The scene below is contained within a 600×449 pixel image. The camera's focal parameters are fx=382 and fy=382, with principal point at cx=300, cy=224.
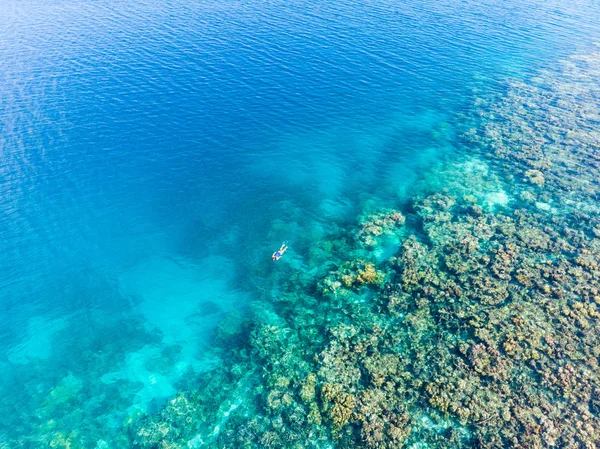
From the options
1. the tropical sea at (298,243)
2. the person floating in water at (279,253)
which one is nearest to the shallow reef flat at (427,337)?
the tropical sea at (298,243)

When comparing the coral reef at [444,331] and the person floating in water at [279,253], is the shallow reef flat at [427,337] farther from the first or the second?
the person floating in water at [279,253]

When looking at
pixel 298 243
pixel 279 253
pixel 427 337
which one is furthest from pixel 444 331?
pixel 298 243

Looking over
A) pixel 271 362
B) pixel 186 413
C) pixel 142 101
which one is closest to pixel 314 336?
pixel 271 362

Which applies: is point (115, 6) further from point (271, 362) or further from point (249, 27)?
point (271, 362)

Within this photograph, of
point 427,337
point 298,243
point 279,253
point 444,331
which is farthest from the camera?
point 298,243

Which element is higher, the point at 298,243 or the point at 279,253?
the point at 279,253

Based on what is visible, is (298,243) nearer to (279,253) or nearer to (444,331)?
(279,253)
